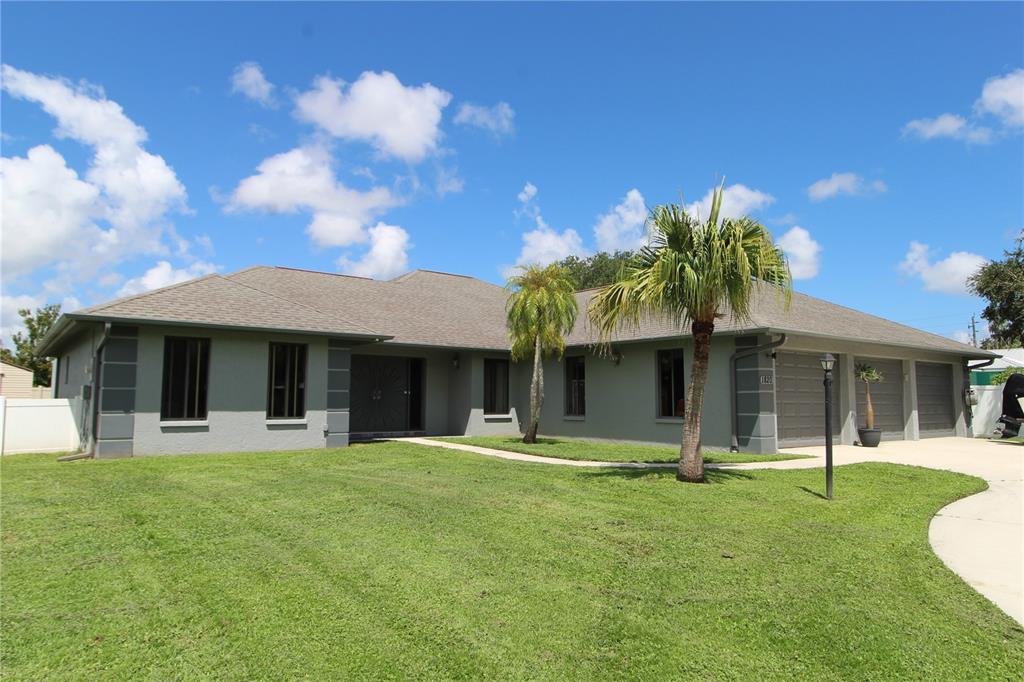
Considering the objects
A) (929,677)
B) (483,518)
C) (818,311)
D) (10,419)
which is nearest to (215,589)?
(483,518)

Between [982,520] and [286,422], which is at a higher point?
[286,422]

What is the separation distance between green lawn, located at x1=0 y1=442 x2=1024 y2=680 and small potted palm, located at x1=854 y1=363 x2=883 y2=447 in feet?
30.1

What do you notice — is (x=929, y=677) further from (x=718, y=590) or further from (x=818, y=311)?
(x=818, y=311)

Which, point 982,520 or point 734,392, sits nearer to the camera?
point 982,520

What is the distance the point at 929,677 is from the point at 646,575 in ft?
6.60

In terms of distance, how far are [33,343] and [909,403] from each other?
42812 mm

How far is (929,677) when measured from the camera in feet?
11.3

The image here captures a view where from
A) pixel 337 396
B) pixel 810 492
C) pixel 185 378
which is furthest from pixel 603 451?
pixel 185 378

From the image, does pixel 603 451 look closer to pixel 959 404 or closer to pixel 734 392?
pixel 734 392

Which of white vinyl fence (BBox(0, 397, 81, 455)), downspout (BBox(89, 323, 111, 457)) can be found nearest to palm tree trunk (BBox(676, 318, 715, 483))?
downspout (BBox(89, 323, 111, 457))

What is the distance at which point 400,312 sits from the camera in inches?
770

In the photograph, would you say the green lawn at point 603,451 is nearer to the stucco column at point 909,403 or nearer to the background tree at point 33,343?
the stucco column at point 909,403

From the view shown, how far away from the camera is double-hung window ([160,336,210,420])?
1301cm

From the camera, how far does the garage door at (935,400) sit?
19812mm
